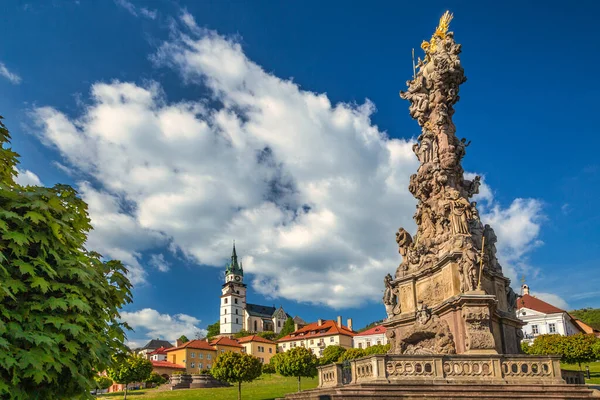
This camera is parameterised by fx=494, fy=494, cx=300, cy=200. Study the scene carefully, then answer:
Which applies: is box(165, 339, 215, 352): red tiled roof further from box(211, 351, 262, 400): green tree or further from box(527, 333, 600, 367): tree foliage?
A: box(527, 333, 600, 367): tree foliage

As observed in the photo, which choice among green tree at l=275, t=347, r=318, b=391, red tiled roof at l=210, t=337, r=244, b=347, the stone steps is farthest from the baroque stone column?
red tiled roof at l=210, t=337, r=244, b=347

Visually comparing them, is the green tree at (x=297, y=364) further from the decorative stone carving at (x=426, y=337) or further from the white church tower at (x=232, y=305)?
the white church tower at (x=232, y=305)

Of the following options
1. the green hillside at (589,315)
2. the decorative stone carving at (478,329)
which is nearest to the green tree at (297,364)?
the decorative stone carving at (478,329)

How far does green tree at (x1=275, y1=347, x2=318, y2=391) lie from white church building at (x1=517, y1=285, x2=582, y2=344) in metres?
35.0

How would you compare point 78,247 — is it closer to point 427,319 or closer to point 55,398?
point 55,398

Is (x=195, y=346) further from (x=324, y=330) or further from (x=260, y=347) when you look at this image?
(x=324, y=330)

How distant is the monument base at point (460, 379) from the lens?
47.1 ft

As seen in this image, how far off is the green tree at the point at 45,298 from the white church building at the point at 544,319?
7156 cm

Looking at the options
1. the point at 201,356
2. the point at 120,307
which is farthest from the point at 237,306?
the point at 120,307

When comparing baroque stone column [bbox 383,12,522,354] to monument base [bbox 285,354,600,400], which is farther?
baroque stone column [bbox 383,12,522,354]

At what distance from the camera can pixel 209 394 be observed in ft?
153

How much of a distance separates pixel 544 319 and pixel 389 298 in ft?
191

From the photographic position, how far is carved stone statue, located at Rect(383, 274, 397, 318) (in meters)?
22.8

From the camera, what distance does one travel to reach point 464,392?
14.5m
